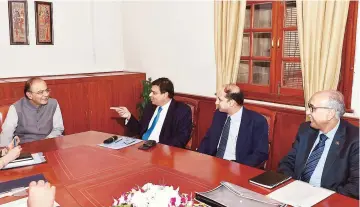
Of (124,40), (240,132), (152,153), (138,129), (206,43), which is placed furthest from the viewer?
(124,40)

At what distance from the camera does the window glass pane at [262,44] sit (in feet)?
11.8

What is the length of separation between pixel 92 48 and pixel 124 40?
0.55m

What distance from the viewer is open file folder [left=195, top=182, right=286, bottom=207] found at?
150 centimetres

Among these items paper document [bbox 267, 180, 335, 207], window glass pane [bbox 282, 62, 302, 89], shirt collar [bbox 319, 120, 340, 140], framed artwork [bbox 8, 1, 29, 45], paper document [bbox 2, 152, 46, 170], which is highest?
framed artwork [bbox 8, 1, 29, 45]

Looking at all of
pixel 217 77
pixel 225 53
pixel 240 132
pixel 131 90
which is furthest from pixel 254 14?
pixel 131 90

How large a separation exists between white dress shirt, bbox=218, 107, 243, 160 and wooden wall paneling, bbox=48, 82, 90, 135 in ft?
7.53

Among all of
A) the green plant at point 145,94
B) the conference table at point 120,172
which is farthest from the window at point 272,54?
the conference table at point 120,172

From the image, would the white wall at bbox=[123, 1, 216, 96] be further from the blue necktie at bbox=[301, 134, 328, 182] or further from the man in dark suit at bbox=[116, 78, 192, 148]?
the blue necktie at bbox=[301, 134, 328, 182]

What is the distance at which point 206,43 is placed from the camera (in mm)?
4078

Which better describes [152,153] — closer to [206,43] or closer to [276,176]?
[276,176]

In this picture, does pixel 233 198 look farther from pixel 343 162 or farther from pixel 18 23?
pixel 18 23

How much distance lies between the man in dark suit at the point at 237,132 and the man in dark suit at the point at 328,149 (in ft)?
1.25

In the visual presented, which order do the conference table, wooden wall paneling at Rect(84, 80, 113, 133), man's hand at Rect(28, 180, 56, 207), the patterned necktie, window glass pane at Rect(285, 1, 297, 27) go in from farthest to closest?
wooden wall paneling at Rect(84, 80, 113, 133), window glass pane at Rect(285, 1, 297, 27), the patterned necktie, the conference table, man's hand at Rect(28, 180, 56, 207)

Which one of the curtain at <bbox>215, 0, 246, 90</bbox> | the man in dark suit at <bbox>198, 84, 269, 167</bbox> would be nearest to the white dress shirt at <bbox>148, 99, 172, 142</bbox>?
the man in dark suit at <bbox>198, 84, 269, 167</bbox>
